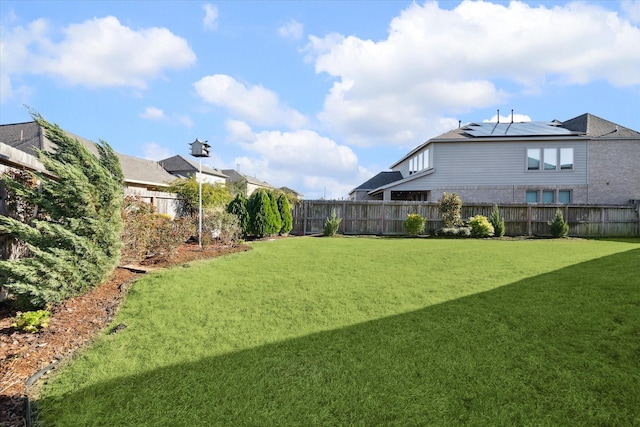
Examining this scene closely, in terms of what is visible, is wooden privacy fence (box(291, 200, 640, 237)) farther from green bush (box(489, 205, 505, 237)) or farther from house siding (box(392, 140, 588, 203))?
house siding (box(392, 140, 588, 203))

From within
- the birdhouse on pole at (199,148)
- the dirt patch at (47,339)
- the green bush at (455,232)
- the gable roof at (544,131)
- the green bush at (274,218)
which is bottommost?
the dirt patch at (47,339)

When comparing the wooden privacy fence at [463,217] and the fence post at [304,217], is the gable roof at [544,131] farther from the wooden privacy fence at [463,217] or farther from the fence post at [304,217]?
the fence post at [304,217]

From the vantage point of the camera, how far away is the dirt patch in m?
2.90

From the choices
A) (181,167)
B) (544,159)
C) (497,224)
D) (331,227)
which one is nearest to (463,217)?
(497,224)

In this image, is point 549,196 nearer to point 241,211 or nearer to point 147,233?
point 241,211

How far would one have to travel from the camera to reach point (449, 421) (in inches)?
99.6

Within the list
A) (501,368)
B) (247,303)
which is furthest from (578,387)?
(247,303)

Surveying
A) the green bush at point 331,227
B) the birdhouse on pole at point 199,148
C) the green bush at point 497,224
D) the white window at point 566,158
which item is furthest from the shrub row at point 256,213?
the white window at point 566,158

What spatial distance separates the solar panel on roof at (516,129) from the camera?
19.9 metres

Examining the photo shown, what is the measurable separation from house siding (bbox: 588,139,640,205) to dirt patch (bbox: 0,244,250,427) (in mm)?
24250

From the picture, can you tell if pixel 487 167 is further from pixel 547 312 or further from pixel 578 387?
pixel 578 387

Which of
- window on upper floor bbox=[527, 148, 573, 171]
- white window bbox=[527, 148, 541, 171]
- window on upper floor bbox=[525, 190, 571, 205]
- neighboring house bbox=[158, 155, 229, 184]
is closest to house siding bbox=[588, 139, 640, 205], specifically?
window on upper floor bbox=[525, 190, 571, 205]

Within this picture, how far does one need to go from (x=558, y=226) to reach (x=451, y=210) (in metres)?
4.93

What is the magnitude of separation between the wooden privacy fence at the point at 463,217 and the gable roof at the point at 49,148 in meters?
9.48
